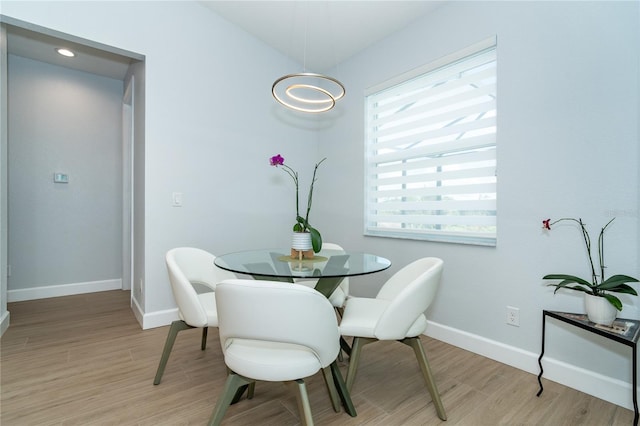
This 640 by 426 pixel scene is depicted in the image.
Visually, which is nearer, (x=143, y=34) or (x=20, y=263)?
(x=143, y=34)

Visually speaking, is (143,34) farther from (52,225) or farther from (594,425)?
(594,425)

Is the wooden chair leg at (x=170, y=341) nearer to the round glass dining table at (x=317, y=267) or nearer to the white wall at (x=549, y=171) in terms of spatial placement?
the round glass dining table at (x=317, y=267)

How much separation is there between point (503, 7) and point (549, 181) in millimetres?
1275

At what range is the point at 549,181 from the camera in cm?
196

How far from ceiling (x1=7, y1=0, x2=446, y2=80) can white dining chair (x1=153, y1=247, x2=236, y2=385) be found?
194 centimetres

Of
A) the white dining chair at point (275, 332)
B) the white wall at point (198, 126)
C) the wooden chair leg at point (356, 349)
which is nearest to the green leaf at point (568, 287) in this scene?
the wooden chair leg at point (356, 349)

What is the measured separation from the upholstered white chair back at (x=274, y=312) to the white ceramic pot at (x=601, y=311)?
1477 mm

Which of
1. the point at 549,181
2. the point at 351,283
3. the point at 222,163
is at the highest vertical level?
the point at 222,163

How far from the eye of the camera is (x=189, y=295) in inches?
66.1

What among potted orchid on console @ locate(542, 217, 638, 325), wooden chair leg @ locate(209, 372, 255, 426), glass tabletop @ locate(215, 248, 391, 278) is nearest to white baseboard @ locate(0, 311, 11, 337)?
glass tabletop @ locate(215, 248, 391, 278)

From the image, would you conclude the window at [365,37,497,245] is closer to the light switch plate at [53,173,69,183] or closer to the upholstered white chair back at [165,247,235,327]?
the upholstered white chair back at [165,247,235,327]

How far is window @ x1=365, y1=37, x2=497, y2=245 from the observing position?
7.56 ft

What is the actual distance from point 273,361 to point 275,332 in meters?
0.14

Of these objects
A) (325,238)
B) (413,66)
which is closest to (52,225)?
(325,238)
